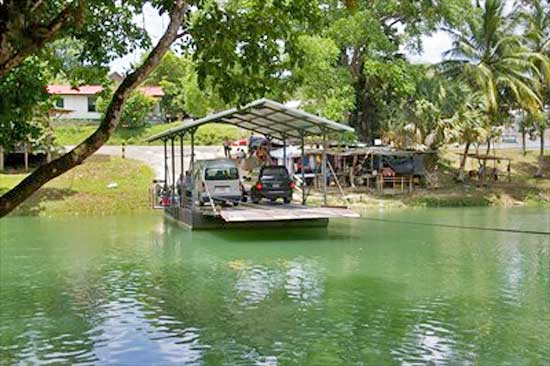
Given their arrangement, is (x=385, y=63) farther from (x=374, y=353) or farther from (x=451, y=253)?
(x=374, y=353)

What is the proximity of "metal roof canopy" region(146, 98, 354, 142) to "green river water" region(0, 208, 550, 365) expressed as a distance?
359 centimetres

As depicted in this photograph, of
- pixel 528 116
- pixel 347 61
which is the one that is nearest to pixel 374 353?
pixel 347 61

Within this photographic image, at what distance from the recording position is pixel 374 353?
839 centimetres

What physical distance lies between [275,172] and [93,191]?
12259 mm

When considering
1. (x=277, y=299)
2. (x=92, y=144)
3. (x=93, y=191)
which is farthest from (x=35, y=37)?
(x=93, y=191)

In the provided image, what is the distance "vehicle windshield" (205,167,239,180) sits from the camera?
23.0 m

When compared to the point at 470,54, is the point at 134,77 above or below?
below

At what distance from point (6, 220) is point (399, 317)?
21129 mm

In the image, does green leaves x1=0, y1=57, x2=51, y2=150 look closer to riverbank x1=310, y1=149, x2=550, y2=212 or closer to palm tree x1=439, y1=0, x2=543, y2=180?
riverbank x1=310, y1=149, x2=550, y2=212

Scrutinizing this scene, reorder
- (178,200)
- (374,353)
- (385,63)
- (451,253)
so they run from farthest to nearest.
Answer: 1. (385,63)
2. (178,200)
3. (451,253)
4. (374,353)

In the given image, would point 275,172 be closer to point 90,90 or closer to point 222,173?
point 222,173

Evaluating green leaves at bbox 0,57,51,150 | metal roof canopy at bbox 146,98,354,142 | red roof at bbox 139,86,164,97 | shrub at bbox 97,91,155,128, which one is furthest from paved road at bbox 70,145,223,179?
green leaves at bbox 0,57,51,150

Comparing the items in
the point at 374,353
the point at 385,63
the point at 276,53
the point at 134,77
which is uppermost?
the point at 385,63

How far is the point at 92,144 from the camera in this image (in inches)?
213
